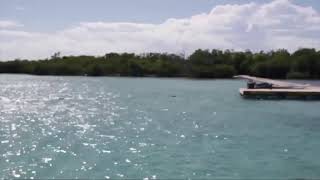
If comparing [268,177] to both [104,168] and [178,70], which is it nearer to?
[104,168]

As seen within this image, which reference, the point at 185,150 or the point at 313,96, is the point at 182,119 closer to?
the point at 185,150

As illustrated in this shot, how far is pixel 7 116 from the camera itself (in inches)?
1769

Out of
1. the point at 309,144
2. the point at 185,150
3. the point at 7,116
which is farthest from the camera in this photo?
the point at 7,116

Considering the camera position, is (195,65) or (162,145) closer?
(162,145)

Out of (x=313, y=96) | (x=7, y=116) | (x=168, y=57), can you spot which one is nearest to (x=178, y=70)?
(x=168, y=57)

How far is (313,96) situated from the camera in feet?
197

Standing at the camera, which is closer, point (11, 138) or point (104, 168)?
point (104, 168)

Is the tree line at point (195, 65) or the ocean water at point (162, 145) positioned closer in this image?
the ocean water at point (162, 145)

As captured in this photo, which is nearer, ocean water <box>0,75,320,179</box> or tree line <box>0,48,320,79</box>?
ocean water <box>0,75,320,179</box>

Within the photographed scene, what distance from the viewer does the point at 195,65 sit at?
170500 millimetres

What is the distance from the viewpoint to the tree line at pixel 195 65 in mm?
146000

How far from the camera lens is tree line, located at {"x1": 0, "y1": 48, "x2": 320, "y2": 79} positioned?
479 feet

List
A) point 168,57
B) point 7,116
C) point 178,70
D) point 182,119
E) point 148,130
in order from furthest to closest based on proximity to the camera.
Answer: point 168,57, point 178,70, point 7,116, point 182,119, point 148,130

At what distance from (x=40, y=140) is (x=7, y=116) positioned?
16.2 meters
